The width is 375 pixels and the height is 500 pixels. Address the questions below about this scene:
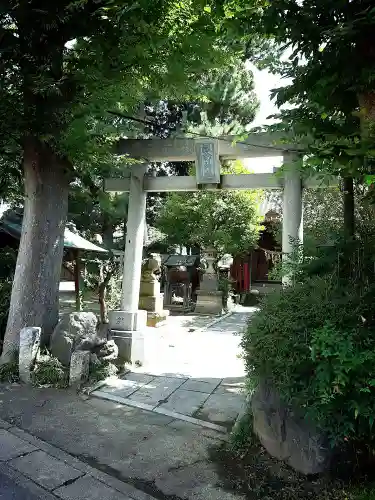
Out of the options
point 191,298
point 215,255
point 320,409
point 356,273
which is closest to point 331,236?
point 356,273

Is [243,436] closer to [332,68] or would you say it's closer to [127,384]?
[127,384]

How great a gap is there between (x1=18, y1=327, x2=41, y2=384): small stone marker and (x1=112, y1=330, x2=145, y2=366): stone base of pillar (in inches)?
66.6

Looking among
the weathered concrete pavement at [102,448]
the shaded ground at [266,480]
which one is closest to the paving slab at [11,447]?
the weathered concrete pavement at [102,448]

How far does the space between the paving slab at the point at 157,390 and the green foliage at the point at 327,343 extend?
2.12m

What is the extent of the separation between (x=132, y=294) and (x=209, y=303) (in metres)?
8.56

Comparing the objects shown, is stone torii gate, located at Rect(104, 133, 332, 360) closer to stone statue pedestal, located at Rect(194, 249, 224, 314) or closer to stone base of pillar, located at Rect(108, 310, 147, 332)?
→ stone base of pillar, located at Rect(108, 310, 147, 332)

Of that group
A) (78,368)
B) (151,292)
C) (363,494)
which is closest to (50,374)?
(78,368)

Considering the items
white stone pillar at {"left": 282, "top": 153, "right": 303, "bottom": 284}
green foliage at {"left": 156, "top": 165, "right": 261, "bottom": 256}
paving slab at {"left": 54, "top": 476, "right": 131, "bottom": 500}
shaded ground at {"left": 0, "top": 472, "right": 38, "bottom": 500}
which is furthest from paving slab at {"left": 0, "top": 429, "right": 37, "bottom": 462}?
green foliage at {"left": 156, "top": 165, "right": 261, "bottom": 256}

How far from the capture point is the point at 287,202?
7008mm

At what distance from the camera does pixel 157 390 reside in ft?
19.0

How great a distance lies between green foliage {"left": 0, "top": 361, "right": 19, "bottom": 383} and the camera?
5855 mm

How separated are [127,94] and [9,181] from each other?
9.82 feet

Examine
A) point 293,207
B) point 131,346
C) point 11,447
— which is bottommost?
point 11,447

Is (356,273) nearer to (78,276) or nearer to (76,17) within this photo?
(76,17)
